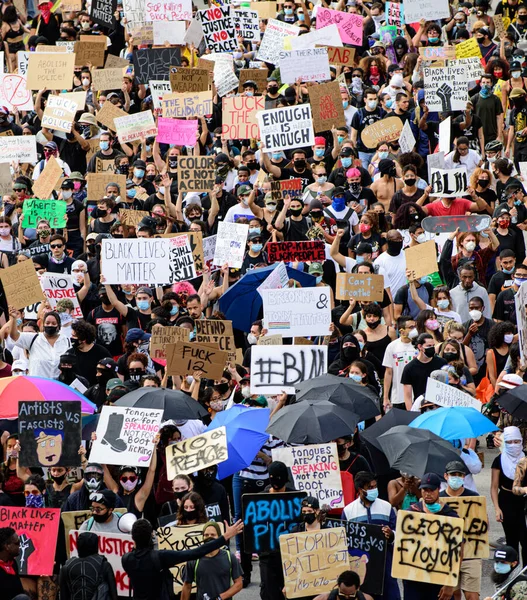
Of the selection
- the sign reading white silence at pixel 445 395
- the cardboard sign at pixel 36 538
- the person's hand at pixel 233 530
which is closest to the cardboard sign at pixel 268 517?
the person's hand at pixel 233 530

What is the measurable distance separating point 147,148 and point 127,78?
7.43 feet

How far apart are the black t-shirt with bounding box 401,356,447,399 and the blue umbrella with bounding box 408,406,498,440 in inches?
49.3

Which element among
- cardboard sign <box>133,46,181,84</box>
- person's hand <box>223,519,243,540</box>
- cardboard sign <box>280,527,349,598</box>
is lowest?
cardboard sign <box>280,527,349,598</box>

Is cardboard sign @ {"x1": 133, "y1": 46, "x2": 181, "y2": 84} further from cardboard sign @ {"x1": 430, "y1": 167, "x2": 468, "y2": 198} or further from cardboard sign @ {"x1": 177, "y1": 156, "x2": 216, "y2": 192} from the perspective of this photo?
cardboard sign @ {"x1": 430, "y1": 167, "x2": 468, "y2": 198}

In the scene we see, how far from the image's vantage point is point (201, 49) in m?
24.1

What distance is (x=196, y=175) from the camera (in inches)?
708

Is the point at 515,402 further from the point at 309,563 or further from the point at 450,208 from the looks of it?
the point at 450,208

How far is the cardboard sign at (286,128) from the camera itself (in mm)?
18516

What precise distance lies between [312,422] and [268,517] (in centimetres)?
136

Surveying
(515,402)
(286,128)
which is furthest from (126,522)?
(286,128)

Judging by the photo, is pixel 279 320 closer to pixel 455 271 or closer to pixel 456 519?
pixel 455 271

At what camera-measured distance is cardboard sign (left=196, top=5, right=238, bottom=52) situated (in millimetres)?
22938

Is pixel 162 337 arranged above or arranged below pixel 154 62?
below

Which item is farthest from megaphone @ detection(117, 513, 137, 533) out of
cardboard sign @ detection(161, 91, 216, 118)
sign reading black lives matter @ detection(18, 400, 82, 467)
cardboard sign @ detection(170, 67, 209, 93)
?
cardboard sign @ detection(170, 67, 209, 93)
